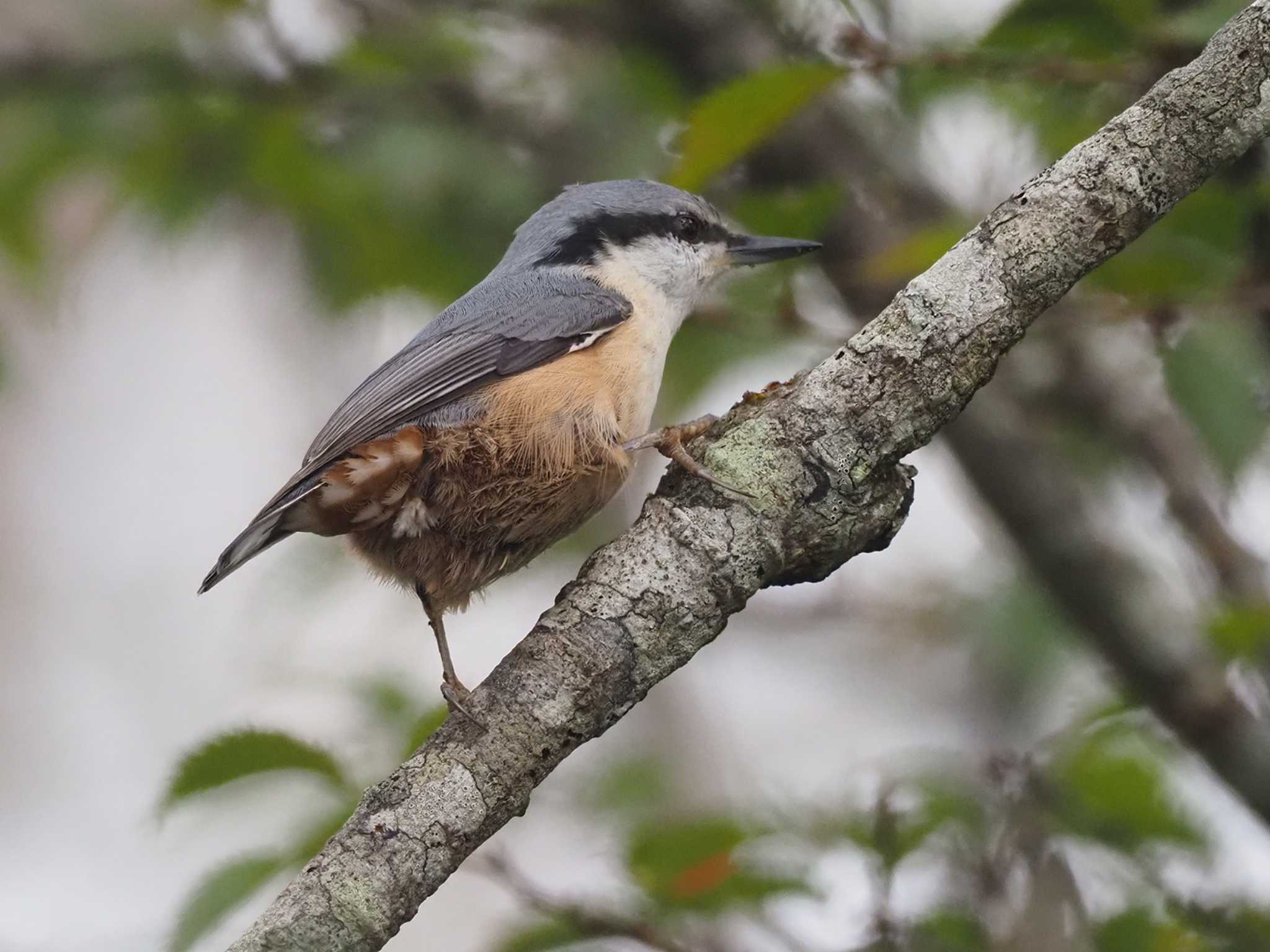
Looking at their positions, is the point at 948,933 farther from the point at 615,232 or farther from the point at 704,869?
the point at 615,232

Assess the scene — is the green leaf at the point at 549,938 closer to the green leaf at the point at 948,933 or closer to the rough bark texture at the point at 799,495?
the green leaf at the point at 948,933

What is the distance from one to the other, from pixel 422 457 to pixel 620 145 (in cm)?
154

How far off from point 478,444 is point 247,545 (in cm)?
50

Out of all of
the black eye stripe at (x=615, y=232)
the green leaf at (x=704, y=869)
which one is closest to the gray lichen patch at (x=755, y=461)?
the green leaf at (x=704, y=869)

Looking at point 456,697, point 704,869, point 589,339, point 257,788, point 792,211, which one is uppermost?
point 589,339

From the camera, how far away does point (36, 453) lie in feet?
34.7

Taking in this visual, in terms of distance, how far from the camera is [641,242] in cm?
373

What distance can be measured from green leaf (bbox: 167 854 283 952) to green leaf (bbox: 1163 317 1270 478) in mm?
1929

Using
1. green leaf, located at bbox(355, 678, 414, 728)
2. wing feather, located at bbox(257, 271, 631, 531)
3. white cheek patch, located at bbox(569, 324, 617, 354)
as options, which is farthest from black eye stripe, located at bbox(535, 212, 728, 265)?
green leaf, located at bbox(355, 678, 414, 728)

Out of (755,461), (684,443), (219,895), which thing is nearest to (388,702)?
(219,895)

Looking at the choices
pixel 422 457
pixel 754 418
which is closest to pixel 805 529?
pixel 754 418

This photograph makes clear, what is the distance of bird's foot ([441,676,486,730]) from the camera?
6.27 ft

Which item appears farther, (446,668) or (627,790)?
(627,790)

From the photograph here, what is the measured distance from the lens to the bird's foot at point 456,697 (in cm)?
191
